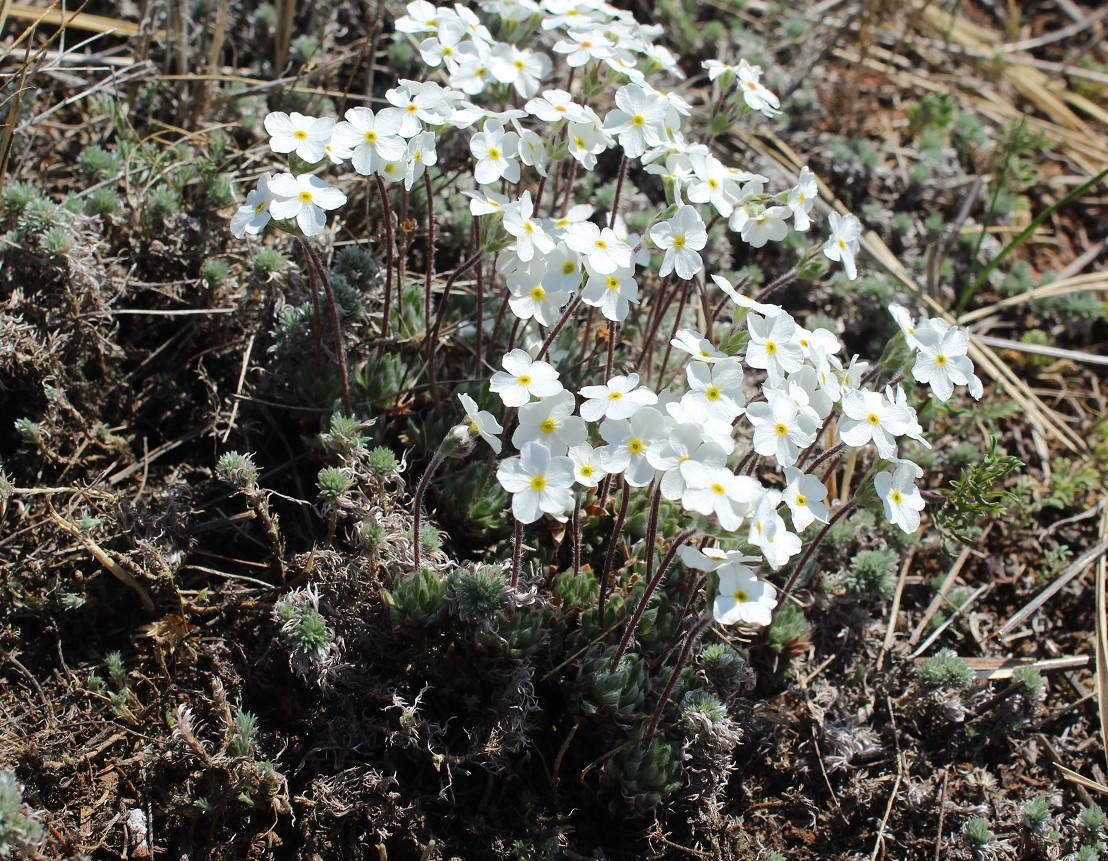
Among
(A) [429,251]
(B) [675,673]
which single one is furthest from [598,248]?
(B) [675,673]

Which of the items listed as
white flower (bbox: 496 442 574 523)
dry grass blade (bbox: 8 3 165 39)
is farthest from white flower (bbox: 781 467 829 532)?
dry grass blade (bbox: 8 3 165 39)

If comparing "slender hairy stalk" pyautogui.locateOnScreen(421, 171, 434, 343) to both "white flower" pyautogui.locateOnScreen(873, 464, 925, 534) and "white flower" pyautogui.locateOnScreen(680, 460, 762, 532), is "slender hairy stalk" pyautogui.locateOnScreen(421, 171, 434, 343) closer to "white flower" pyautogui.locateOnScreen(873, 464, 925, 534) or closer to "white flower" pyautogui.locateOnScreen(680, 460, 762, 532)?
"white flower" pyautogui.locateOnScreen(680, 460, 762, 532)

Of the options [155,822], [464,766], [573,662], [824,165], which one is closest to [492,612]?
[573,662]

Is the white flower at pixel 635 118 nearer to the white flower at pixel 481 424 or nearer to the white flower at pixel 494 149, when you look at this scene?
the white flower at pixel 494 149

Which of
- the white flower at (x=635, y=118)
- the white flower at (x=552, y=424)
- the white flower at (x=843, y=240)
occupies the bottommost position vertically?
the white flower at (x=552, y=424)

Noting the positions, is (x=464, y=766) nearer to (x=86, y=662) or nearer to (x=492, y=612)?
(x=492, y=612)

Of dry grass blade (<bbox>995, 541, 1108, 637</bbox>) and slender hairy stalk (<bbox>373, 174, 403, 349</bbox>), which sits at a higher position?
slender hairy stalk (<bbox>373, 174, 403, 349</bbox>)

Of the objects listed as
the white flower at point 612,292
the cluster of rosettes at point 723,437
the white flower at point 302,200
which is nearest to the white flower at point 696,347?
the cluster of rosettes at point 723,437
